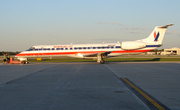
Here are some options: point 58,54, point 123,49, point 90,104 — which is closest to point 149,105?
point 90,104

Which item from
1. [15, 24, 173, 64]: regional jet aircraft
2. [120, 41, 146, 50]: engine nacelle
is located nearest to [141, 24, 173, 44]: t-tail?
[15, 24, 173, 64]: regional jet aircraft

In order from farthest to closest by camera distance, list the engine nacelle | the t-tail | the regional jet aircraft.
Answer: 1. the t-tail
2. the regional jet aircraft
3. the engine nacelle

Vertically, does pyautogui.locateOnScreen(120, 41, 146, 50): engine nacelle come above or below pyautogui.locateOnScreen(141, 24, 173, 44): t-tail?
below

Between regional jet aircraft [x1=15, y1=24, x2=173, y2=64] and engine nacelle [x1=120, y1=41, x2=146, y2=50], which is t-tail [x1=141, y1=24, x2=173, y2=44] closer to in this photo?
regional jet aircraft [x1=15, y1=24, x2=173, y2=64]

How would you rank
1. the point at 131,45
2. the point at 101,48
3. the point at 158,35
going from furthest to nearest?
the point at 101,48 < the point at 158,35 < the point at 131,45

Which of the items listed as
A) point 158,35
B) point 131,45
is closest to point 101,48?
point 131,45

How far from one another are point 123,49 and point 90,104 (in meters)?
20.1

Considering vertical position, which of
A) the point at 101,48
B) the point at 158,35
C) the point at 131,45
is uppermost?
the point at 158,35

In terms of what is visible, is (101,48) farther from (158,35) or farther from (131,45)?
(158,35)

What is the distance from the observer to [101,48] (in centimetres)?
2492

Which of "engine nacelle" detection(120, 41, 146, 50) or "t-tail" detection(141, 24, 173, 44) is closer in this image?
"engine nacelle" detection(120, 41, 146, 50)

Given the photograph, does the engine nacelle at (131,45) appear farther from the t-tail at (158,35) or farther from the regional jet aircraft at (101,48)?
the t-tail at (158,35)

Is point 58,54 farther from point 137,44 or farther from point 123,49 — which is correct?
point 137,44

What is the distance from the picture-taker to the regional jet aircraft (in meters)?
24.2
